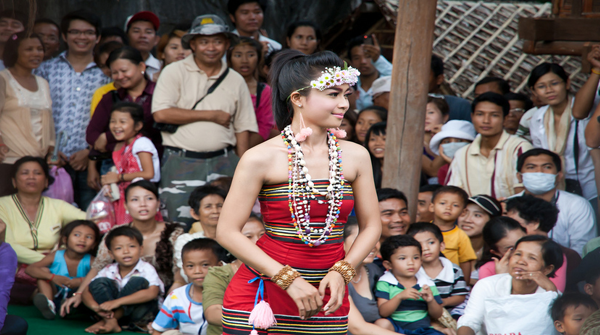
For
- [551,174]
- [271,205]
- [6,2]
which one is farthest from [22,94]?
[551,174]

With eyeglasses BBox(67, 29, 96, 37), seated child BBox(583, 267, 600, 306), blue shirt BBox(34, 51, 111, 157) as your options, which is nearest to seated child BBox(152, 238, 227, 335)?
blue shirt BBox(34, 51, 111, 157)

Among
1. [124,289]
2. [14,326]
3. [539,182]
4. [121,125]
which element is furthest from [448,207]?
[14,326]

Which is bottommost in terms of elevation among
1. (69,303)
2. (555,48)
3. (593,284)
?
(69,303)

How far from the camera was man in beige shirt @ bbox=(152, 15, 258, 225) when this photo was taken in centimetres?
472

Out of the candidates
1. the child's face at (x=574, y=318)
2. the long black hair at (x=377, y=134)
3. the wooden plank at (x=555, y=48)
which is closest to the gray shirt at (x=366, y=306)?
the child's face at (x=574, y=318)

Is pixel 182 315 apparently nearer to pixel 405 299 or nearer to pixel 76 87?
pixel 405 299

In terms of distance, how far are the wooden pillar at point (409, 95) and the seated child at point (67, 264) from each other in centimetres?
217

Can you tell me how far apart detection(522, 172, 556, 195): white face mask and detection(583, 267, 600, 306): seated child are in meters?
0.97

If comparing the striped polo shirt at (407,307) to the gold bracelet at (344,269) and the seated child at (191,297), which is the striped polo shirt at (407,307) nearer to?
the seated child at (191,297)

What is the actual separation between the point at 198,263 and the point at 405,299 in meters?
1.27

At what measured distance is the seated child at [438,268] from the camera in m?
3.85

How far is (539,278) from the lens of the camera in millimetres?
3381

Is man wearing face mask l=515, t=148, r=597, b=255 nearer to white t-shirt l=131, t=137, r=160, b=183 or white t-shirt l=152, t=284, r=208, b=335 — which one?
white t-shirt l=152, t=284, r=208, b=335

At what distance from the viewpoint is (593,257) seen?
3.60m
